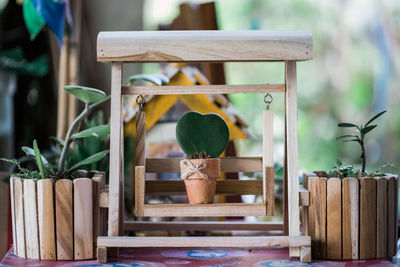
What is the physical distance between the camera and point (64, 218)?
3.25ft

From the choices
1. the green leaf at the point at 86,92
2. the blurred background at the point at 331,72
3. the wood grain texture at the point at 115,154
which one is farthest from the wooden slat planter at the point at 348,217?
the blurred background at the point at 331,72

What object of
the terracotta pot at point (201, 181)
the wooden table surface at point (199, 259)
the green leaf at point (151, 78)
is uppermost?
the green leaf at point (151, 78)

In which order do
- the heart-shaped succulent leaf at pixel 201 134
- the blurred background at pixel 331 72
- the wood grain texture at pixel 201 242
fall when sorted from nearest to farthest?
the wood grain texture at pixel 201 242, the heart-shaped succulent leaf at pixel 201 134, the blurred background at pixel 331 72

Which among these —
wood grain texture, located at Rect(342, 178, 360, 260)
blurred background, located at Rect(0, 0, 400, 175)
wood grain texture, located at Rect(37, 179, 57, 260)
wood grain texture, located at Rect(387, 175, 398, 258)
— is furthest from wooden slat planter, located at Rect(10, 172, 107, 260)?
blurred background, located at Rect(0, 0, 400, 175)

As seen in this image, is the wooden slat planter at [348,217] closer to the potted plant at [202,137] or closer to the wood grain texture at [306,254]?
the wood grain texture at [306,254]

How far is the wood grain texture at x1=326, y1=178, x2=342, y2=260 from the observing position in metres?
1.00

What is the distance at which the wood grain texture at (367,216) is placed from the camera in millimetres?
1006

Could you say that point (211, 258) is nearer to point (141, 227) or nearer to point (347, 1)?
point (141, 227)

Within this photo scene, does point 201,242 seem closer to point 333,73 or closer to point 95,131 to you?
point 95,131

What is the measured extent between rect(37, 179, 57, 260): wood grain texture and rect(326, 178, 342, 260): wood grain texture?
0.57 metres

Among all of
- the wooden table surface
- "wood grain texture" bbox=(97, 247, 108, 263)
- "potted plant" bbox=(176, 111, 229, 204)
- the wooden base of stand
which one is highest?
"potted plant" bbox=(176, 111, 229, 204)

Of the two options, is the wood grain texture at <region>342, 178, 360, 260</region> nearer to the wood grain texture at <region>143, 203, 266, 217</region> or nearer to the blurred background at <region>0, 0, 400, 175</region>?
the wood grain texture at <region>143, 203, 266, 217</region>

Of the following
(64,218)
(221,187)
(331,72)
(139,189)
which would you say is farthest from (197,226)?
(331,72)

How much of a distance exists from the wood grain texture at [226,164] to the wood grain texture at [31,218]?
27 cm
